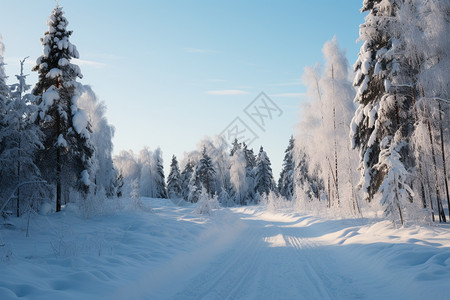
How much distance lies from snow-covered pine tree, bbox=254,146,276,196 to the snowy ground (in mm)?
40890

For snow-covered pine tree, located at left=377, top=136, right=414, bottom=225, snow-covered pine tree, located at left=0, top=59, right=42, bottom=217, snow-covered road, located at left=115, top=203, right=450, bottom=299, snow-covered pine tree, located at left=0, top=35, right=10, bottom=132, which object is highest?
snow-covered pine tree, located at left=0, top=35, right=10, bottom=132

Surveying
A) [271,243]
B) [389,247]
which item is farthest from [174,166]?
[389,247]

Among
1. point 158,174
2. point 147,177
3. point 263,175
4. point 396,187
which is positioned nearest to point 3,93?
point 396,187

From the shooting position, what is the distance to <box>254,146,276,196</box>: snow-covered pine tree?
174ft

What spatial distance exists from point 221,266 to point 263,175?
45.7 m

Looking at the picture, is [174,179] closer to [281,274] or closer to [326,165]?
[326,165]

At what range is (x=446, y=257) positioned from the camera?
6.55 m

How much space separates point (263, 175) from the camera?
53.2m

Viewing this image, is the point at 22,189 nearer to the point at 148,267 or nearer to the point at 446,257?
the point at 148,267

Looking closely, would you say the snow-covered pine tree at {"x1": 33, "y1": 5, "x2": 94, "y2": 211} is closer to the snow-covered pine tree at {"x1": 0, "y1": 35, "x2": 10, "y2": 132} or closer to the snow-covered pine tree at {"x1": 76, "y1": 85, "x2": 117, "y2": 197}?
the snow-covered pine tree at {"x1": 0, "y1": 35, "x2": 10, "y2": 132}

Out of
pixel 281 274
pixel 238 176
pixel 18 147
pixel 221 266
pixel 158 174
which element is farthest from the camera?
pixel 158 174

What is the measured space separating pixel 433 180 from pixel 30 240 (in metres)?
15.8

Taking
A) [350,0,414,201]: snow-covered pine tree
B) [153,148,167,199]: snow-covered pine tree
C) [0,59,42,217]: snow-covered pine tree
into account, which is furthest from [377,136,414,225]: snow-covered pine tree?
[153,148,167,199]: snow-covered pine tree

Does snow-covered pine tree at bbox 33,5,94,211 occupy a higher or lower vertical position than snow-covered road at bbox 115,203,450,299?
higher
